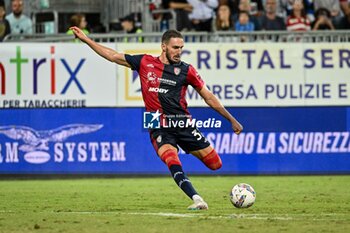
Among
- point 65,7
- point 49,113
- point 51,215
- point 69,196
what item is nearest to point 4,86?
point 49,113

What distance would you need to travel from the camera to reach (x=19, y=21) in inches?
958

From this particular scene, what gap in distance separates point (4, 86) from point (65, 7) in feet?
14.7

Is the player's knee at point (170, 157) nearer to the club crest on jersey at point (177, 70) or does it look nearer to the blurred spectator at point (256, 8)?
the club crest on jersey at point (177, 70)

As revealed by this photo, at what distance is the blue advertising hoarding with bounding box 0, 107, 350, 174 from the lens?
2245 centimetres

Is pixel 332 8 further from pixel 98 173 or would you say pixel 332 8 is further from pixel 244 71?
pixel 98 173

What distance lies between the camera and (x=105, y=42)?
76.1 ft

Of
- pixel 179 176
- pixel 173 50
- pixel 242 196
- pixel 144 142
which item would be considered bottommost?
pixel 144 142

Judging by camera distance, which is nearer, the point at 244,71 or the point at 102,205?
the point at 102,205

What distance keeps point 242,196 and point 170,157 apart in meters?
1.10

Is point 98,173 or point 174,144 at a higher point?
point 174,144

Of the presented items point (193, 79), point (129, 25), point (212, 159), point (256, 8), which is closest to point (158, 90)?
point (193, 79)

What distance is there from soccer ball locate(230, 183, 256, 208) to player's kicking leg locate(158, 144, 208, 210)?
0.44 metres

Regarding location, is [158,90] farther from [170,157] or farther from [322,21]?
[322,21]

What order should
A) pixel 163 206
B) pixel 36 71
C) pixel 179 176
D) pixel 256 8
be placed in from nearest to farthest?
pixel 179 176, pixel 163 206, pixel 36 71, pixel 256 8
